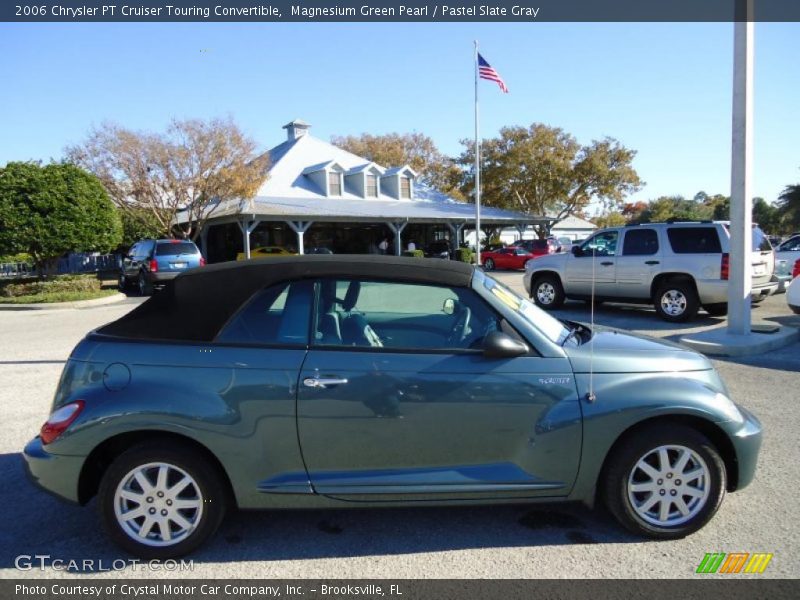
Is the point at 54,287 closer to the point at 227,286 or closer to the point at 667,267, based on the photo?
the point at 227,286

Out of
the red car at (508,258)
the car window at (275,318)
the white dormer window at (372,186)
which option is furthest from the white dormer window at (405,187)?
the car window at (275,318)

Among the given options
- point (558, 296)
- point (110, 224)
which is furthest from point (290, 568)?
point (110, 224)

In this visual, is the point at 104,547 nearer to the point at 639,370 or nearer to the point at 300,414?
the point at 300,414

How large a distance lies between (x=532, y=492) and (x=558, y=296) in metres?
10.2

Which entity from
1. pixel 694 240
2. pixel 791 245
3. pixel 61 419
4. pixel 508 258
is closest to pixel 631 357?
pixel 61 419

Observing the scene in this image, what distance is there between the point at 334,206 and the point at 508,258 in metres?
10.3

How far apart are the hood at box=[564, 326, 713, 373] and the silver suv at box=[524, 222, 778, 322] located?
25.9 feet

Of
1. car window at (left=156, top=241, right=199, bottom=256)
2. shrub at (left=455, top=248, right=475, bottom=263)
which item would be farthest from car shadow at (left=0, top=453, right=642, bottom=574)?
shrub at (left=455, top=248, right=475, bottom=263)

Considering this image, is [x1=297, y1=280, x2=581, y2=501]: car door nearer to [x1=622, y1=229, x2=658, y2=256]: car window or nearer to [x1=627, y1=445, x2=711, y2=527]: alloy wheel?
[x1=627, y1=445, x2=711, y2=527]: alloy wheel

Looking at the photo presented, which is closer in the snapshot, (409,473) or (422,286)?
(409,473)

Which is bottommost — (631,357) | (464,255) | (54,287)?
(54,287)

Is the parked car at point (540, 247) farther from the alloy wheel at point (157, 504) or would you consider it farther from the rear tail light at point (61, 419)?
the rear tail light at point (61, 419)

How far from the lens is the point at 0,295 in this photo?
721 inches

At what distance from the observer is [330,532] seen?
3342 millimetres
